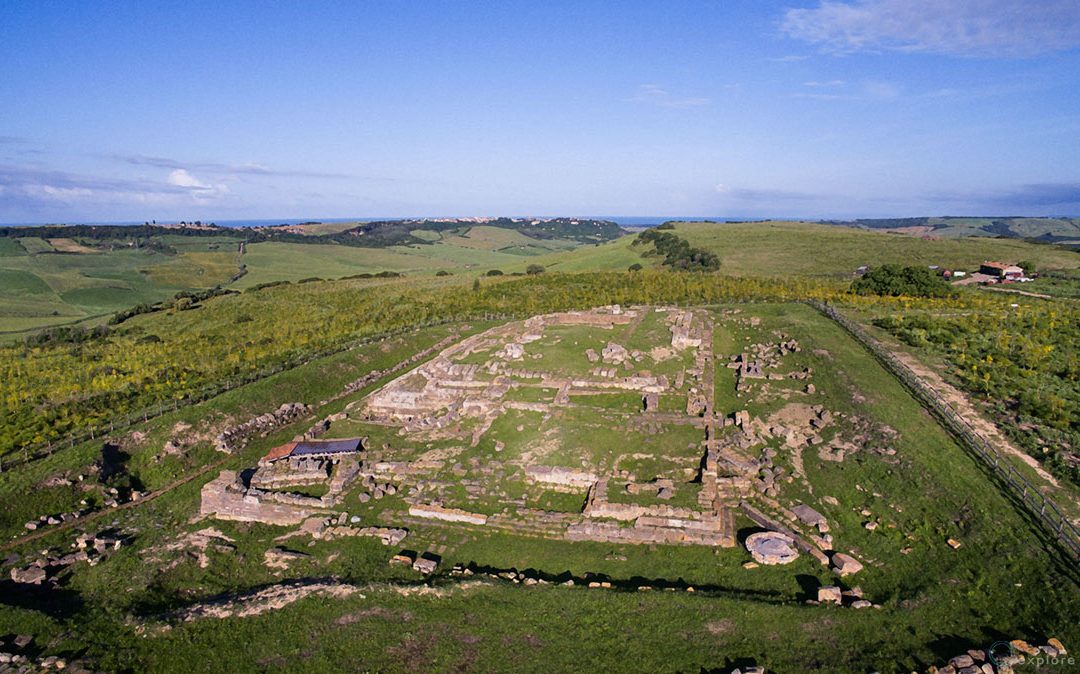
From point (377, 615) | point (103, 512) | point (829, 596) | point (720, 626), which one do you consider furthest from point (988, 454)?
point (103, 512)

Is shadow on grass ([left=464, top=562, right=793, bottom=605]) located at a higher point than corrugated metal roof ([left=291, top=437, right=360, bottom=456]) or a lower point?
lower

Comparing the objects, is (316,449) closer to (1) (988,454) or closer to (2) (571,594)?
(2) (571,594)

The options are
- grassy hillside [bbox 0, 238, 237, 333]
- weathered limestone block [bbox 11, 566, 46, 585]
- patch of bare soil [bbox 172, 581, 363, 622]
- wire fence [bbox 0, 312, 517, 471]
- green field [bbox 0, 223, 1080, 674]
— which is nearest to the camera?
green field [bbox 0, 223, 1080, 674]

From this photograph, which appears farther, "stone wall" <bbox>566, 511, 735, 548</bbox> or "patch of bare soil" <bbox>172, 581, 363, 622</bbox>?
"stone wall" <bbox>566, 511, 735, 548</bbox>

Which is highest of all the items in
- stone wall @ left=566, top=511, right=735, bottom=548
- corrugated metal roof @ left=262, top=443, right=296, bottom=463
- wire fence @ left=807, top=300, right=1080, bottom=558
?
wire fence @ left=807, top=300, right=1080, bottom=558

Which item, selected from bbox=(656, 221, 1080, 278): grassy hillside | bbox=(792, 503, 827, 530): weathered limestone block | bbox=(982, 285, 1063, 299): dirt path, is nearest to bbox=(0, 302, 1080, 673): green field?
bbox=(792, 503, 827, 530): weathered limestone block

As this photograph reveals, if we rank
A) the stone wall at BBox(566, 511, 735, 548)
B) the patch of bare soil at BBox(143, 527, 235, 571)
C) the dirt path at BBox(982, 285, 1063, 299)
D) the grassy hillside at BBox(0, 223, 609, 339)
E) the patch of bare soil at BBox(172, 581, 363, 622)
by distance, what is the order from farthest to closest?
the grassy hillside at BBox(0, 223, 609, 339)
the dirt path at BBox(982, 285, 1063, 299)
the patch of bare soil at BBox(143, 527, 235, 571)
the stone wall at BBox(566, 511, 735, 548)
the patch of bare soil at BBox(172, 581, 363, 622)

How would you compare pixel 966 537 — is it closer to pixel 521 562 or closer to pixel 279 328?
pixel 521 562

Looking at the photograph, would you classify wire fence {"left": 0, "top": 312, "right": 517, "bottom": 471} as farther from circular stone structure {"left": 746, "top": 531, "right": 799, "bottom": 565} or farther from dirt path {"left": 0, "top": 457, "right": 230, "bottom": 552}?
circular stone structure {"left": 746, "top": 531, "right": 799, "bottom": 565}
